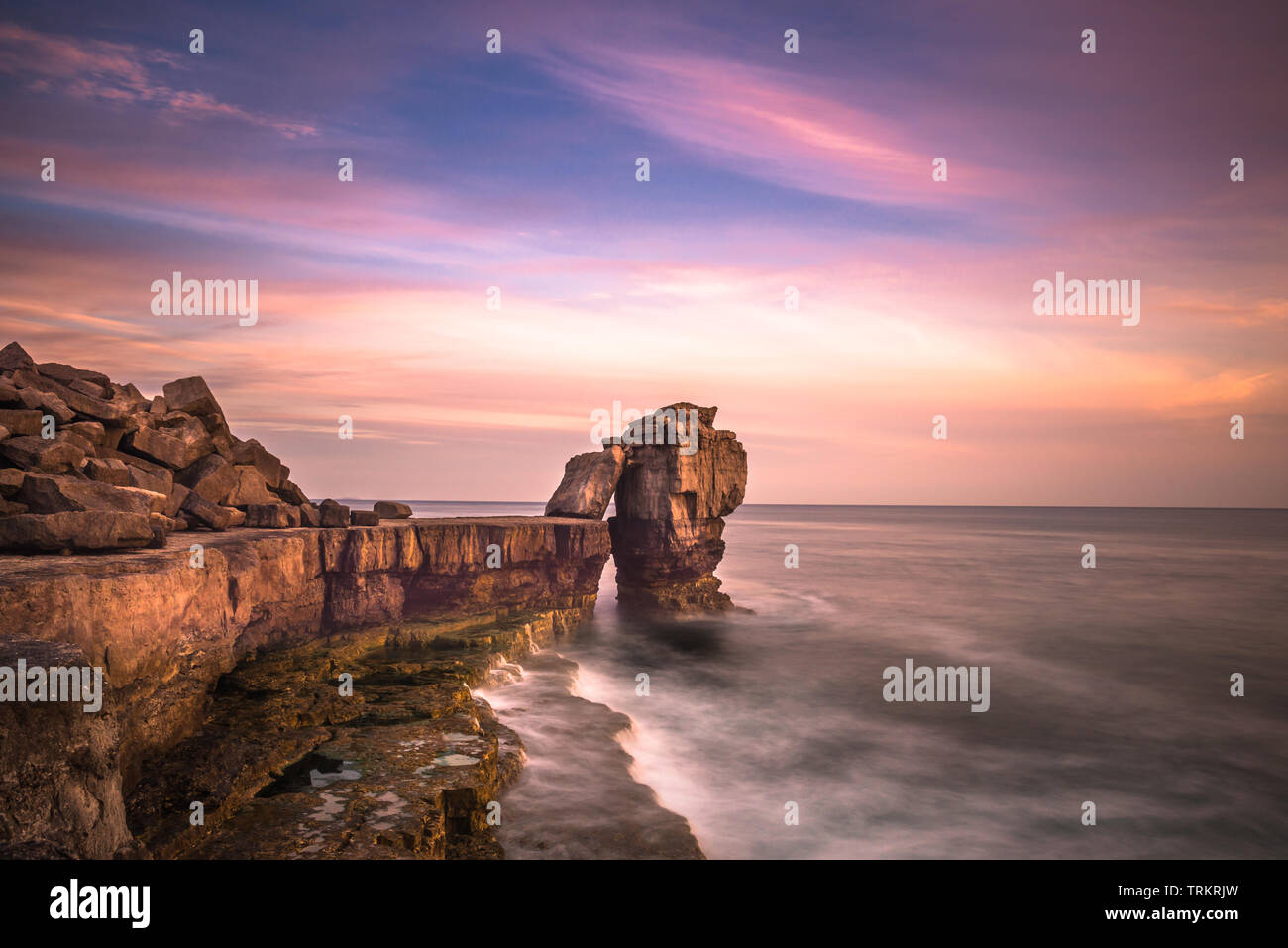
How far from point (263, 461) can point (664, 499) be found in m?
13.9

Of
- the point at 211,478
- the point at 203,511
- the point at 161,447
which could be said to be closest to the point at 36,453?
the point at 203,511

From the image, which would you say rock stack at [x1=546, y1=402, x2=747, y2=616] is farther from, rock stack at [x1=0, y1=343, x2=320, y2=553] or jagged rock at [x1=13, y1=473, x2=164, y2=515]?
jagged rock at [x1=13, y1=473, x2=164, y2=515]

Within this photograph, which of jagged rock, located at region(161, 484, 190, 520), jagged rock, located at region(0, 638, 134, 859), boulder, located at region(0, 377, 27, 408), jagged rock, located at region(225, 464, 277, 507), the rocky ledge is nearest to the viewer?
jagged rock, located at region(0, 638, 134, 859)

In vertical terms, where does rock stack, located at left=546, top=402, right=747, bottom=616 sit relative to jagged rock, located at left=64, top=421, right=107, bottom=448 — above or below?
below

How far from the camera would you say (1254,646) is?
25906mm

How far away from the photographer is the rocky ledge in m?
4.96

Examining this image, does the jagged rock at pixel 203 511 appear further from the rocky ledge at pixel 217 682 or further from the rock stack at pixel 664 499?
the rock stack at pixel 664 499

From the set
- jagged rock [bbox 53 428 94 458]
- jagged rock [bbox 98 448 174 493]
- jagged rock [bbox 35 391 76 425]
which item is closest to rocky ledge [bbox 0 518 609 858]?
jagged rock [bbox 98 448 174 493]

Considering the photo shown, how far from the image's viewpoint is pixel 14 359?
13844 millimetres

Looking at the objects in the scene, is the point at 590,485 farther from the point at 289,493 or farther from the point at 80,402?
the point at 80,402

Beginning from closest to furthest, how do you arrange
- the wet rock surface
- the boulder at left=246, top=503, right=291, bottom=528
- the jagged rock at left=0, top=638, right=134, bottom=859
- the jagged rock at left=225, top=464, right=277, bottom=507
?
the jagged rock at left=0, top=638, right=134, bottom=859
the wet rock surface
the boulder at left=246, top=503, right=291, bottom=528
the jagged rock at left=225, top=464, right=277, bottom=507

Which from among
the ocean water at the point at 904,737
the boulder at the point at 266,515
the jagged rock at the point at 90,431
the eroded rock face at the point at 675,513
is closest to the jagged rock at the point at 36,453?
the jagged rock at the point at 90,431

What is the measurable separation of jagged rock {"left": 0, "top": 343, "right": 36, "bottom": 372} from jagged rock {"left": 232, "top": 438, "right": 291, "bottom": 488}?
167 inches
